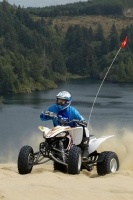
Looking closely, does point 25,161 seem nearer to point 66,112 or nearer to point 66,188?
point 66,112

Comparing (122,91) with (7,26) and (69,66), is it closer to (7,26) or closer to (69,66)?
(69,66)

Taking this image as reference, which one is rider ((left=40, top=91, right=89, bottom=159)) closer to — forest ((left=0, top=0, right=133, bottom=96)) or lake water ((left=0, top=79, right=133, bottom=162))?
lake water ((left=0, top=79, right=133, bottom=162))

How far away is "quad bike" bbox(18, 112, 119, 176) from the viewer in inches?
416

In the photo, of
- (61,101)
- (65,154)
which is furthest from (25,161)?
(61,101)

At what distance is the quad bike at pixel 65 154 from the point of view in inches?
416

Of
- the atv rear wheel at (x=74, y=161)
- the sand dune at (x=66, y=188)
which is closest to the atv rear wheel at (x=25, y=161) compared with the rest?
the atv rear wheel at (x=74, y=161)

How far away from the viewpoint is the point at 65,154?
10.8m

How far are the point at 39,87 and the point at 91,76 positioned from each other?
32.2m

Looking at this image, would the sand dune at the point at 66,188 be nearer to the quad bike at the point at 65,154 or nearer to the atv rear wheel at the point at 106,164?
the quad bike at the point at 65,154

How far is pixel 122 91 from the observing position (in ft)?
346

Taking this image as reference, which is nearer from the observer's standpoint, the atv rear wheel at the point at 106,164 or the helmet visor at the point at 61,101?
the atv rear wheel at the point at 106,164

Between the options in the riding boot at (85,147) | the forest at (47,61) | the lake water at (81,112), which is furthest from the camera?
the forest at (47,61)

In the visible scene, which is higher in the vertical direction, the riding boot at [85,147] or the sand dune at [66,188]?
the sand dune at [66,188]

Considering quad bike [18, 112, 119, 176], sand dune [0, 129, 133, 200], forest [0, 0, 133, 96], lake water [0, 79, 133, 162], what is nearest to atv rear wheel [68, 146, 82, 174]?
quad bike [18, 112, 119, 176]
